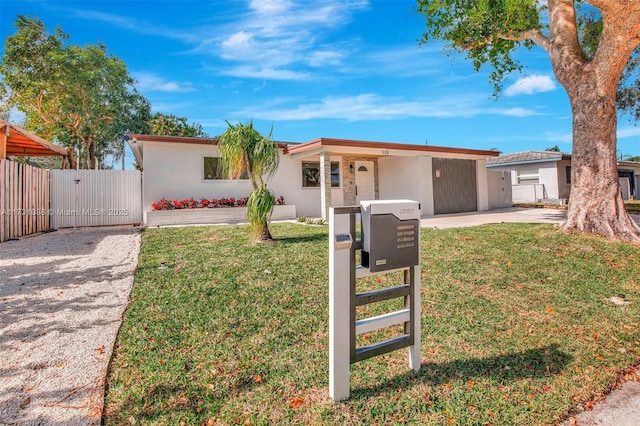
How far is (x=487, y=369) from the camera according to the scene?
257 cm

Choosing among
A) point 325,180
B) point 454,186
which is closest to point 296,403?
point 325,180

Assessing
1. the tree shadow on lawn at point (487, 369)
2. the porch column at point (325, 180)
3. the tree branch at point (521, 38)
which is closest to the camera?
the tree shadow on lawn at point (487, 369)

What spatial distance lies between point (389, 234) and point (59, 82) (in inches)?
825

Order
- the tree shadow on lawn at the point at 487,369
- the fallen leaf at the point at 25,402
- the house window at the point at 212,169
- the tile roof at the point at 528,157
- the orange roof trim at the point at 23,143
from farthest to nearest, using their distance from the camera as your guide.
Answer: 1. the tile roof at the point at 528,157
2. the house window at the point at 212,169
3. the orange roof trim at the point at 23,143
4. the tree shadow on lawn at the point at 487,369
5. the fallen leaf at the point at 25,402

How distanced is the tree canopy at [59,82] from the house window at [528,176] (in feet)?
84.0

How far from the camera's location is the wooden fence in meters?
7.85

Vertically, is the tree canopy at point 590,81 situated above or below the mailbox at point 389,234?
above

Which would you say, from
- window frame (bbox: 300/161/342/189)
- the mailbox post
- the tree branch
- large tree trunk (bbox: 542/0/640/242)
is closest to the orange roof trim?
window frame (bbox: 300/161/342/189)

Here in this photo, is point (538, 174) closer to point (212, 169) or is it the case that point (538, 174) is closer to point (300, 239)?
point (212, 169)

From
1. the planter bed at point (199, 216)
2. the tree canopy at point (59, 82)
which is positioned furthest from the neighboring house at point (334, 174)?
the tree canopy at point (59, 82)

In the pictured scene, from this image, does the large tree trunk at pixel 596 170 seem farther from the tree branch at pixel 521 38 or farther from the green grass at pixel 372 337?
the green grass at pixel 372 337

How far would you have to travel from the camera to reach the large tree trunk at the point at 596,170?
707 cm

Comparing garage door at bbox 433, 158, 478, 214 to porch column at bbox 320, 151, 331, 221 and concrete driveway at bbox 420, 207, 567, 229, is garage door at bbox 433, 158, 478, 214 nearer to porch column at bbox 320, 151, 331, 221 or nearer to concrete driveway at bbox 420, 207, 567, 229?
concrete driveway at bbox 420, 207, 567, 229

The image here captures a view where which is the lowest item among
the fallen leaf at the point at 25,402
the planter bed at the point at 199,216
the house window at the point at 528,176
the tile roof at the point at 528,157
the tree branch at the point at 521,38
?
the fallen leaf at the point at 25,402
